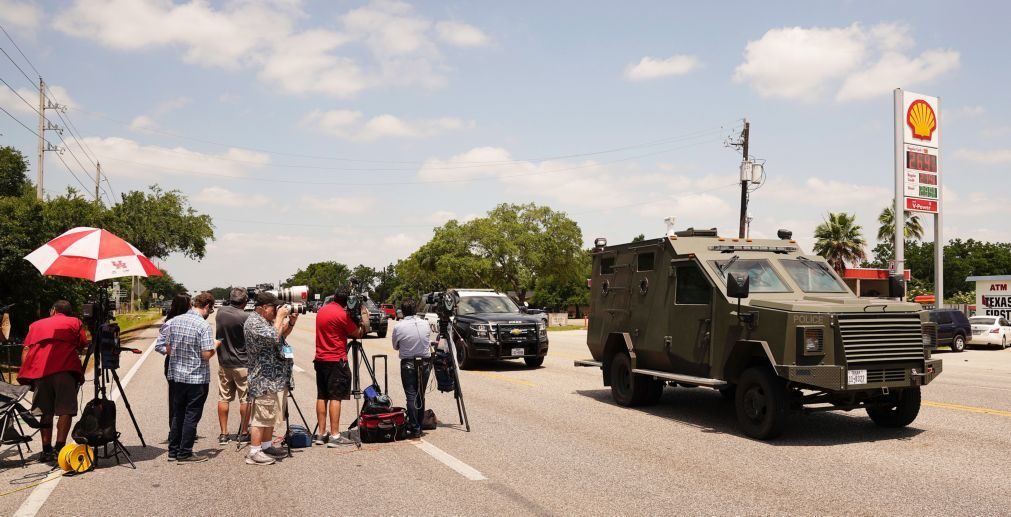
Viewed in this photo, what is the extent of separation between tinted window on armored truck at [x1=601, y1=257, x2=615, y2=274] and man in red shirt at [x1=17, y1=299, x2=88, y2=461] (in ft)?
26.2

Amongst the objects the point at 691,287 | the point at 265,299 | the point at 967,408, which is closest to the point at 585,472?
the point at 265,299

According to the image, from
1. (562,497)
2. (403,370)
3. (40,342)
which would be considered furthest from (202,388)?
(562,497)

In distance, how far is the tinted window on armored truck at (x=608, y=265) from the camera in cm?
1295

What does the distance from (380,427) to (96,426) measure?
299cm

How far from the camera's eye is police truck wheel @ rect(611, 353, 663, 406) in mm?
11648

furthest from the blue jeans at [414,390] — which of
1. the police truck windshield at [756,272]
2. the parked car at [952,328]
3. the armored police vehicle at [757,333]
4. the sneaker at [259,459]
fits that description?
the parked car at [952,328]

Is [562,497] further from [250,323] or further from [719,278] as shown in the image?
[719,278]

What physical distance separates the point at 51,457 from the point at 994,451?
10202 mm

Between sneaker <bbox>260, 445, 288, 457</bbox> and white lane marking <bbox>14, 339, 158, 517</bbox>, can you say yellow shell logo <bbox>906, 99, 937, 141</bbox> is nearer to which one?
sneaker <bbox>260, 445, 288, 457</bbox>

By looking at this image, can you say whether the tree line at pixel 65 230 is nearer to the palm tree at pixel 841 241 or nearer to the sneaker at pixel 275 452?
the sneaker at pixel 275 452

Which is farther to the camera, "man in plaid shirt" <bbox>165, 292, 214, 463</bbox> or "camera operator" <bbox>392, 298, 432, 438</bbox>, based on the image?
"camera operator" <bbox>392, 298, 432, 438</bbox>

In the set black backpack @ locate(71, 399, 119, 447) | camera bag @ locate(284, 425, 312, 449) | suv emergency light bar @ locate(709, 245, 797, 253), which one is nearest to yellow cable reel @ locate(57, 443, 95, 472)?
black backpack @ locate(71, 399, 119, 447)

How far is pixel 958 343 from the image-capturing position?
94.0ft

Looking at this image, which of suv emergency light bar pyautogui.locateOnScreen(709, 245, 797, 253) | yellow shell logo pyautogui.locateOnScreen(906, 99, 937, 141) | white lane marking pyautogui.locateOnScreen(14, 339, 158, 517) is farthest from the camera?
yellow shell logo pyautogui.locateOnScreen(906, 99, 937, 141)
